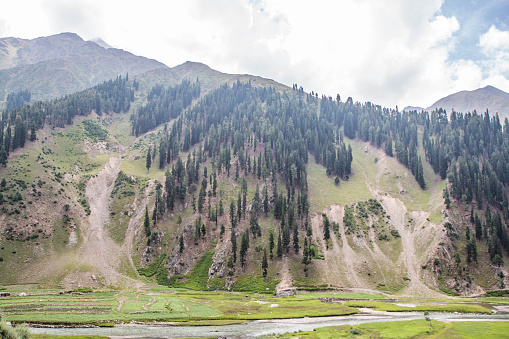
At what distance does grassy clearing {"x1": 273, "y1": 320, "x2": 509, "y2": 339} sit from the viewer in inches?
1807

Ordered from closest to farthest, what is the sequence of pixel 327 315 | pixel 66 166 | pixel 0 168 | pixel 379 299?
1. pixel 327 315
2. pixel 379 299
3. pixel 0 168
4. pixel 66 166

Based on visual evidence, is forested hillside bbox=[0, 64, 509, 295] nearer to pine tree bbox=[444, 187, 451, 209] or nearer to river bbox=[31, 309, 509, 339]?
pine tree bbox=[444, 187, 451, 209]

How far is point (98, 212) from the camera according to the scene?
140m

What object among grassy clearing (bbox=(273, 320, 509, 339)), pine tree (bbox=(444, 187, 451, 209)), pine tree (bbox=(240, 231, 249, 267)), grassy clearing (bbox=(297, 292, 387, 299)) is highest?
pine tree (bbox=(444, 187, 451, 209))

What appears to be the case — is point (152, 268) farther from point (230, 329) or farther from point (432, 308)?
point (432, 308)

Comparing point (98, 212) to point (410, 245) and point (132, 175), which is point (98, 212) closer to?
point (132, 175)

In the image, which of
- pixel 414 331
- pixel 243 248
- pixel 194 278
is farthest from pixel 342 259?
pixel 414 331

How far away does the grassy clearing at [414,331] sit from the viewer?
45906 mm

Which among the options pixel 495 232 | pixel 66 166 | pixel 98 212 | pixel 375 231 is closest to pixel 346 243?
pixel 375 231

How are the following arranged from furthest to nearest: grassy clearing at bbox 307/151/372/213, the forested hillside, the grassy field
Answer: grassy clearing at bbox 307/151/372/213 < the forested hillside < the grassy field

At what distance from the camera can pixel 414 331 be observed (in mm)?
48750

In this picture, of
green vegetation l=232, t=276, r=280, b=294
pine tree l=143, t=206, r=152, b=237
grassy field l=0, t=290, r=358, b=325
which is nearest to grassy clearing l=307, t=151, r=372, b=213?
green vegetation l=232, t=276, r=280, b=294

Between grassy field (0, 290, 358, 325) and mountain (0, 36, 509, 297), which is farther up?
mountain (0, 36, 509, 297)

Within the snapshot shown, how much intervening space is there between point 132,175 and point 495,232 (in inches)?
7812
